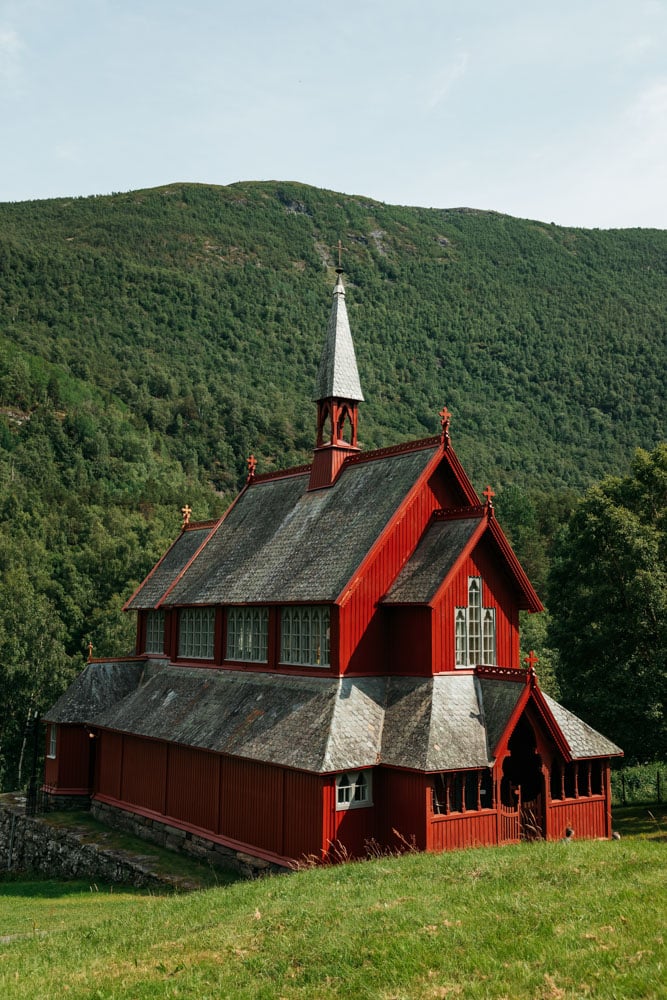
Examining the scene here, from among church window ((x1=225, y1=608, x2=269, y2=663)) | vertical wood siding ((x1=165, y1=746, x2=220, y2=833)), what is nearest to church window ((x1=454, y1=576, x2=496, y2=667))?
church window ((x1=225, y1=608, x2=269, y2=663))

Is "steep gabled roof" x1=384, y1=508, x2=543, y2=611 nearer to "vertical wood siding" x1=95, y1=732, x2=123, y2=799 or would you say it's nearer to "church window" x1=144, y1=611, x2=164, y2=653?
"vertical wood siding" x1=95, y1=732, x2=123, y2=799

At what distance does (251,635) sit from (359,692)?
18.7 feet

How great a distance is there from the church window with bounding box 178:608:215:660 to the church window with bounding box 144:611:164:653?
7.38 ft

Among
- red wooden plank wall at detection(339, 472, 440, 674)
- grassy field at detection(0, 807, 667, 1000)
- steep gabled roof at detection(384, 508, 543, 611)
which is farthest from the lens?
red wooden plank wall at detection(339, 472, 440, 674)

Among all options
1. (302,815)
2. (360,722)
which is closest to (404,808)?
(360,722)

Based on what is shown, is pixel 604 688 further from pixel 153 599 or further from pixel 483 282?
pixel 483 282

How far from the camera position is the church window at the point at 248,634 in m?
27.3

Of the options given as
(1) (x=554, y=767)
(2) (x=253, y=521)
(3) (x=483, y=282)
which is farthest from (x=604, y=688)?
(3) (x=483, y=282)

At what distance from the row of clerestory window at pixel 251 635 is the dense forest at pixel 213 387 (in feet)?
73.7

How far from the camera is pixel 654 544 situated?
3216 centimetres

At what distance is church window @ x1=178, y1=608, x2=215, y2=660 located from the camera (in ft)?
100

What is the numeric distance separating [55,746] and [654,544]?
2417cm

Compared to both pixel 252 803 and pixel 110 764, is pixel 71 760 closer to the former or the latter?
pixel 110 764

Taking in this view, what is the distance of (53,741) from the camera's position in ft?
112
